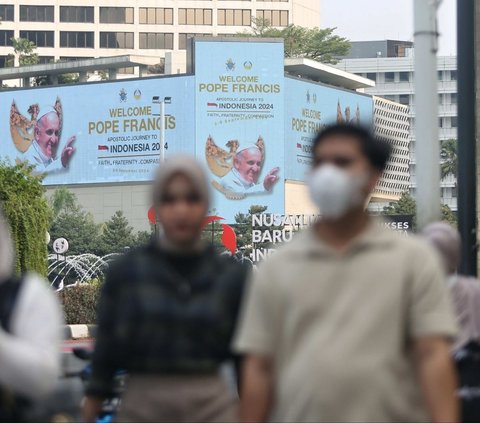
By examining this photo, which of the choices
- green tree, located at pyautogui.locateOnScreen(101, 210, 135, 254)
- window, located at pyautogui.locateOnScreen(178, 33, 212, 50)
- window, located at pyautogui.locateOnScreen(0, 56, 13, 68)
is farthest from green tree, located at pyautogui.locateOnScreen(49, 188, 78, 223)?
window, located at pyautogui.locateOnScreen(178, 33, 212, 50)

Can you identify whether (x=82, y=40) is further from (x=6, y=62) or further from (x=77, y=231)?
(x=77, y=231)

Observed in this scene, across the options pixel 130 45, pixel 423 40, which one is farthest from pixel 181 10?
pixel 423 40

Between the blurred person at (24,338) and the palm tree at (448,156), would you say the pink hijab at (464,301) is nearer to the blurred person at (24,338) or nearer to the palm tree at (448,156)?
the blurred person at (24,338)

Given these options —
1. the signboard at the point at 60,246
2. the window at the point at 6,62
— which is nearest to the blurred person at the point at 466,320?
the signboard at the point at 60,246

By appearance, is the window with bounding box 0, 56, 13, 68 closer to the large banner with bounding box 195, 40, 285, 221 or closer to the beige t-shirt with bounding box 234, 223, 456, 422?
the large banner with bounding box 195, 40, 285, 221

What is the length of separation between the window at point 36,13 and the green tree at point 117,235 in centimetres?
→ 3163

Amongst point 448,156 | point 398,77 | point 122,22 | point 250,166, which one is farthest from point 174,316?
point 398,77

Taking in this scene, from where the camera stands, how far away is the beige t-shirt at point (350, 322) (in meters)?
4.11

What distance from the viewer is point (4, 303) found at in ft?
14.0

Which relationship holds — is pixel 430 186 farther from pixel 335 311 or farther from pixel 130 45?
pixel 130 45

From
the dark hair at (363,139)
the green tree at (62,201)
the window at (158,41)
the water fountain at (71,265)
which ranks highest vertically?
the window at (158,41)

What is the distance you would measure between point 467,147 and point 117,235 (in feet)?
377

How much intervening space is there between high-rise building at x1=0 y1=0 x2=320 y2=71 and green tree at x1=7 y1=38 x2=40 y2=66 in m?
5.00

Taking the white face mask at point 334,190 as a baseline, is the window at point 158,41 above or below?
above
